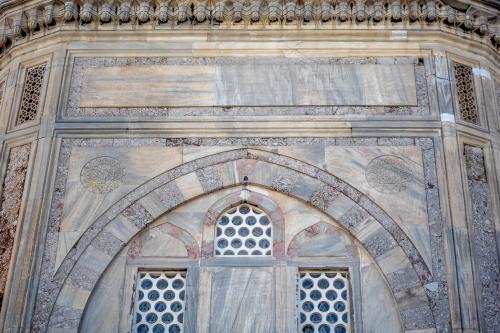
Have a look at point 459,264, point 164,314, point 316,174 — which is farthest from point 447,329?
point 164,314

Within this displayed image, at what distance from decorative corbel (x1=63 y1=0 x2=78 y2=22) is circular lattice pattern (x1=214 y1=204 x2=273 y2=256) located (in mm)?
2946

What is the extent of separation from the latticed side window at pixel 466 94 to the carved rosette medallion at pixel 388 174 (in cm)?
94

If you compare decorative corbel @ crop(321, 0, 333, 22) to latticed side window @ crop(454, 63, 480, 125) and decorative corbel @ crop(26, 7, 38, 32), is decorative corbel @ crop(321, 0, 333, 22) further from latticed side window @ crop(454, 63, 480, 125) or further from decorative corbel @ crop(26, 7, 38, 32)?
decorative corbel @ crop(26, 7, 38, 32)

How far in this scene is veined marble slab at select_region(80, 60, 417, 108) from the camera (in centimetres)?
878

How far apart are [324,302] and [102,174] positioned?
8.55ft

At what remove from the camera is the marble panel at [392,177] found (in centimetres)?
809

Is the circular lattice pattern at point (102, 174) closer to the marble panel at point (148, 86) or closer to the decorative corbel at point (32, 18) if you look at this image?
the marble panel at point (148, 86)

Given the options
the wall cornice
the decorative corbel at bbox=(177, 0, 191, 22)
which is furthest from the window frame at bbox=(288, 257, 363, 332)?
the decorative corbel at bbox=(177, 0, 191, 22)

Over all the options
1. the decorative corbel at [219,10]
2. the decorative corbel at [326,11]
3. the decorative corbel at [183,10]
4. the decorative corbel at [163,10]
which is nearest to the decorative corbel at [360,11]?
the decorative corbel at [326,11]

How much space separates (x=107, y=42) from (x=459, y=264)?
4.54 m

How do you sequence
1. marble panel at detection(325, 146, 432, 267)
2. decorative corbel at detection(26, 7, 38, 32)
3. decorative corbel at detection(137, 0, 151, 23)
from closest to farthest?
marble panel at detection(325, 146, 432, 267) → decorative corbel at detection(137, 0, 151, 23) → decorative corbel at detection(26, 7, 38, 32)

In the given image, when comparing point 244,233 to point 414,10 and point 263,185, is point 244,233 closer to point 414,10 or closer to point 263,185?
point 263,185

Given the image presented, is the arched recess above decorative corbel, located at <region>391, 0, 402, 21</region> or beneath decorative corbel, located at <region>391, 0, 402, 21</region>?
beneath

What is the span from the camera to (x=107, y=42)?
30.3ft
